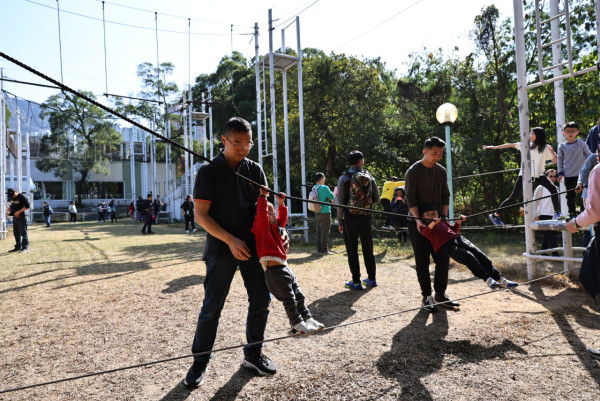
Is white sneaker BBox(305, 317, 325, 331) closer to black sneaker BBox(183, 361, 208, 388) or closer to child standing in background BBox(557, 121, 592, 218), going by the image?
black sneaker BBox(183, 361, 208, 388)

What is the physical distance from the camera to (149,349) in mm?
3938

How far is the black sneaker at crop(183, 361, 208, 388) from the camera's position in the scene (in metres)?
3.04

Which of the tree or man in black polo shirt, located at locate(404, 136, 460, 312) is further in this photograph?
the tree

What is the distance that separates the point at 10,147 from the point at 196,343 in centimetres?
2499

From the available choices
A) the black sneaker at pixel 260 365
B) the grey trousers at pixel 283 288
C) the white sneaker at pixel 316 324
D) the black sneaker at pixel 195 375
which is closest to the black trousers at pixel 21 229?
the black sneaker at pixel 195 375

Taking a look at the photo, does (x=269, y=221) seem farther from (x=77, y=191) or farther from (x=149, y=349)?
(x=77, y=191)

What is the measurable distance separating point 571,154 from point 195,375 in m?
6.32

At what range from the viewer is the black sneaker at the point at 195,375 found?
304cm

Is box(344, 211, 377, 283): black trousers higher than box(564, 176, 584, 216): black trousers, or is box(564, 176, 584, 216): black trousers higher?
box(564, 176, 584, 216): black trousers

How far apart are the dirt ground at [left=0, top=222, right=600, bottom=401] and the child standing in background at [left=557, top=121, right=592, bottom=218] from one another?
68.0 inches

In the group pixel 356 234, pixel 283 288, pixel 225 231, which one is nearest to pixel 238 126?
pixel 225 231

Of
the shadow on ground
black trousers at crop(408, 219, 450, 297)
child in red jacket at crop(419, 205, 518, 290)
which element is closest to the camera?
the shadow on ground

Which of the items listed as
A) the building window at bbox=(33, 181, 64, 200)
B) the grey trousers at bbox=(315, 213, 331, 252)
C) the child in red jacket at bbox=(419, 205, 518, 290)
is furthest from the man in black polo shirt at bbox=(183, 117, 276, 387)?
the building window at bbox=(33, 181, 64, 200)

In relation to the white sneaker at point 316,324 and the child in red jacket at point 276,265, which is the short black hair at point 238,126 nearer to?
the child in red jacket at point 276,265
